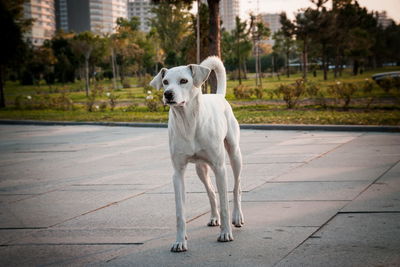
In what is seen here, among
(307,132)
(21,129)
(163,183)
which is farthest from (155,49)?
(163,183)

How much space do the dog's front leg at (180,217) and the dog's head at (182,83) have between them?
0.71 meters

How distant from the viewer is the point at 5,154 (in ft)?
39.5

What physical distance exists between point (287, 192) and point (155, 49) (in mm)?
79317

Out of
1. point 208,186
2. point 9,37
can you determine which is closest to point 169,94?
point 208,186

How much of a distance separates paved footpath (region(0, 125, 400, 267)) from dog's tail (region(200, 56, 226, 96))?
4.81ft

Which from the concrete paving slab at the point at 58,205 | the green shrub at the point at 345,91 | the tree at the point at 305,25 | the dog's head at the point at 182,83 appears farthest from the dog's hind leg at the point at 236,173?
the tree at the point at 305,25

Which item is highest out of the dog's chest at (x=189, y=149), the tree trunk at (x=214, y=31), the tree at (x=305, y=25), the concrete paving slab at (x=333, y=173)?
the tree at (x=305, y=25)

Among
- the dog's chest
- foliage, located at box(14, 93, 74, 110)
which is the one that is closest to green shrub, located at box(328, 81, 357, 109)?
foliage, located at box(14, 93, 74, 110)

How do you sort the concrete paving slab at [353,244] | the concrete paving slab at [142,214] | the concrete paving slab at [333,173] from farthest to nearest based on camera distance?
the concrete paving slab at [333,173] → the concrete paving slab at [142,214] → the concrete paving slab at [353,244]

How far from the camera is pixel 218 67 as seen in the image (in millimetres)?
5629

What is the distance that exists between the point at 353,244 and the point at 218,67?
234 cm

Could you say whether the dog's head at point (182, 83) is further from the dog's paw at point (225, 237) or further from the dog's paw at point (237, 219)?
the dog's paw at point (237, 219)

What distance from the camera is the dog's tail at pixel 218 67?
546 centimetres

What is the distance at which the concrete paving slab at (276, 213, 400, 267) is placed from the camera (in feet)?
13.4
